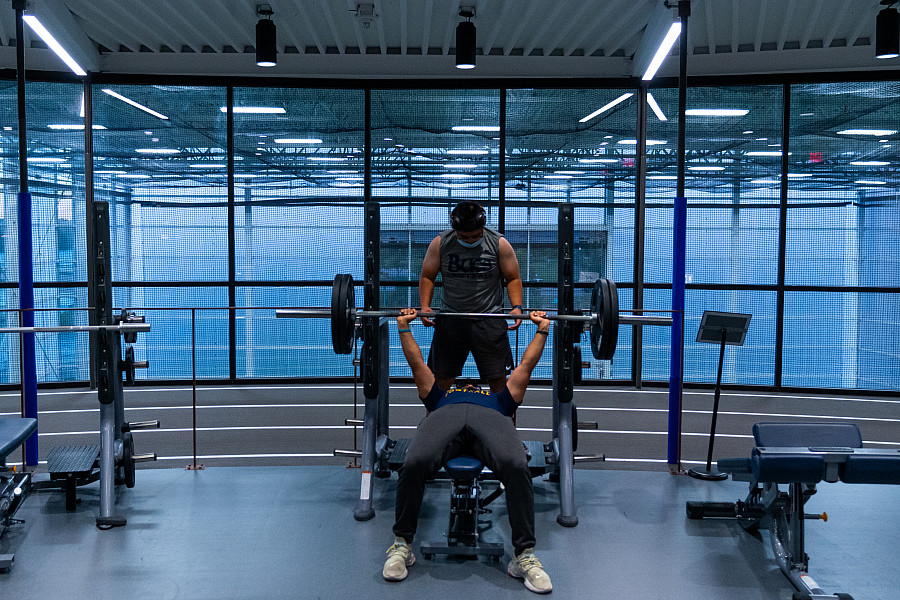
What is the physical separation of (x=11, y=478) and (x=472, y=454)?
7.35ft

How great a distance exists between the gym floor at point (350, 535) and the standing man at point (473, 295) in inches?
29.2

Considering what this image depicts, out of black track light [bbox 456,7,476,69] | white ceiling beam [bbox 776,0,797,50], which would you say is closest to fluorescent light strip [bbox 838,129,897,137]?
white ceiling beam [bbox 776,0,797,50]

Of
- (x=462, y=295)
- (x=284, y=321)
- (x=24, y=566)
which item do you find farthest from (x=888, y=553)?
(x=284, y=321)

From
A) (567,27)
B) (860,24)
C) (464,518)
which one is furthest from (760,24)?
(464,518)

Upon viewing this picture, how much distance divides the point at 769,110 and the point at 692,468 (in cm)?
395

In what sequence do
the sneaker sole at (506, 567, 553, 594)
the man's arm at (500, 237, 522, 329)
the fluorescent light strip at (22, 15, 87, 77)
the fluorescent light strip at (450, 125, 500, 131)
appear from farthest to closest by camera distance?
1. the fluorescent light strip at (450, 125, 500, 131)
2. the fluorescent light strip at (22, 15, 87, 77)
3. the man's arm at (500, 237, 522, 329)
4. the sneaker sole at (506, 567, 553, 594)

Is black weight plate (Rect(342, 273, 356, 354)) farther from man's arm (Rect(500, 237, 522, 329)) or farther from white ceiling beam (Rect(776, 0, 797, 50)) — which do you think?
white ceiling beam (Rect(776, 0, 797, 50))

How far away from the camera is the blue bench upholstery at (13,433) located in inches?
108

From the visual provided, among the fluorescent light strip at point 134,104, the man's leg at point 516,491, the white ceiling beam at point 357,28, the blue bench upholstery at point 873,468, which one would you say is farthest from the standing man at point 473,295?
the fluorescent light strip at point 134,104

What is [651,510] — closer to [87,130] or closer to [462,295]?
[462,295]

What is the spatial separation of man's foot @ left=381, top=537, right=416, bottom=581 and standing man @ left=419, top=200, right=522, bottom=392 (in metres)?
0.90

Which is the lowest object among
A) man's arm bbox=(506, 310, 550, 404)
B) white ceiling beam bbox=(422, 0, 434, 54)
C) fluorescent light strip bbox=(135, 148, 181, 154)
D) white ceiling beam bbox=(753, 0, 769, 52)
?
man's arm bbox=(506, 310, 550, 404)

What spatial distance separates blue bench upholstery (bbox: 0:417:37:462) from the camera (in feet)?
9.04

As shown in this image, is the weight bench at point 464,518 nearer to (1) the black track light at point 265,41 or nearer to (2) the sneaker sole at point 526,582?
(2) the sneaker sole at point 526,582
